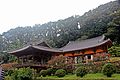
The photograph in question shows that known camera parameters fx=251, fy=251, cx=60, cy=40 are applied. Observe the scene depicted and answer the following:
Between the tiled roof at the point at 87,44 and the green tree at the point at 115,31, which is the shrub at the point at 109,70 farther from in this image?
the green tree at the point at 115,31

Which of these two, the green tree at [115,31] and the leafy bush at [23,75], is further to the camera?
the green tree at [115,31]

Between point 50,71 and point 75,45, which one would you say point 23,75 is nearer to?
point 50,71

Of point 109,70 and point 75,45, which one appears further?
point 75,45

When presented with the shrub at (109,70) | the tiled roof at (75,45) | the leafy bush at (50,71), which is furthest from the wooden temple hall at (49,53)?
the shrub at (109,70)

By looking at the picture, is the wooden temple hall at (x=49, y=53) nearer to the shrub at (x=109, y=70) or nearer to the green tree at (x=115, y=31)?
the green tree at (x=115, y=31)

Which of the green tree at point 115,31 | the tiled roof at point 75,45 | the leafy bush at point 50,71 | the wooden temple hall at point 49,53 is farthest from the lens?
the green tree at point 115,31

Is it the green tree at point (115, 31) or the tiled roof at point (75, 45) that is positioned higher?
the green tree at point (115, 31)

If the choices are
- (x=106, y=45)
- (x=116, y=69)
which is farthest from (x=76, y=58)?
(x=116, y=69)

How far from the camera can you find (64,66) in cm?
3366

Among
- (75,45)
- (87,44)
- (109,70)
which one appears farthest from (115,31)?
(109,70)

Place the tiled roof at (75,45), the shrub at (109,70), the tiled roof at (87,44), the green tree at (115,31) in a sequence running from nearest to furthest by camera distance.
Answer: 1. the shrub at (109,70)
2. the tiled roof at (75,45)
3. the tiled roof at (87,44)
4. the green tree at (115,31)

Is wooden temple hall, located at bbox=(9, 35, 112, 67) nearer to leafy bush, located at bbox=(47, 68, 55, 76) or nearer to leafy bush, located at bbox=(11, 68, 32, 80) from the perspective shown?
leafy bush, located at bbox=(47, 68, 55, 76)

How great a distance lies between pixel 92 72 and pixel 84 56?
546 inches

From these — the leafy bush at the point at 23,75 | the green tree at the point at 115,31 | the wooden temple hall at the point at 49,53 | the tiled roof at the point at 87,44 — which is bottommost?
the leafy bush at the point at 23,75
